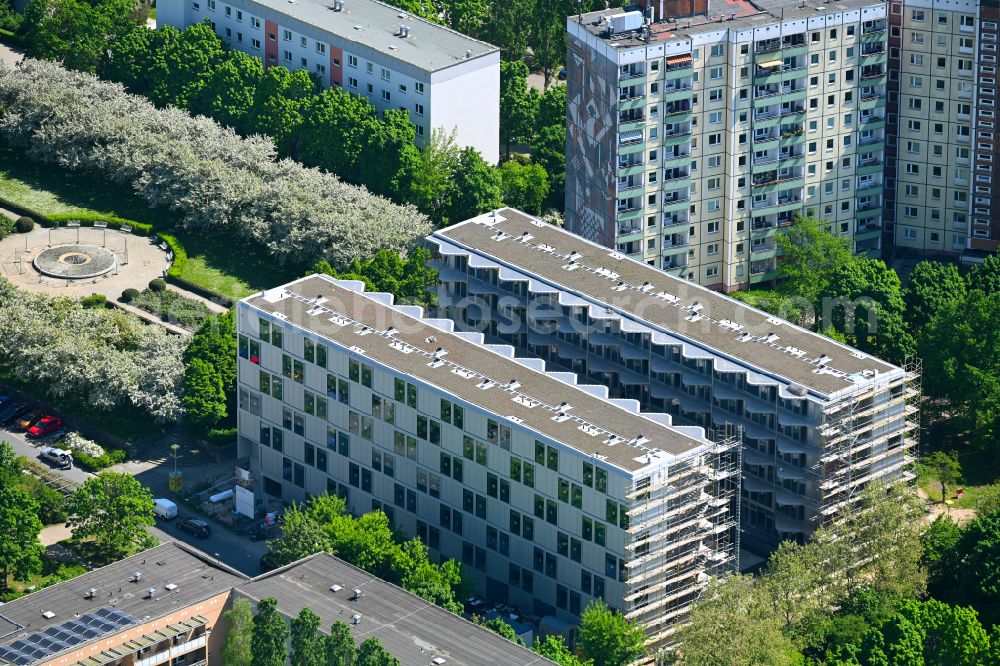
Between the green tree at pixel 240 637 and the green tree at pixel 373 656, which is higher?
the green tree at pixel 373 656

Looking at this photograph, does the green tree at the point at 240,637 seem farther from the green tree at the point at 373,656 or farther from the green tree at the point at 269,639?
the green tree at the point at 373,656

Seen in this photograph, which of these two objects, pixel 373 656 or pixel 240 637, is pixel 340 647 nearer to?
pixel 373 656

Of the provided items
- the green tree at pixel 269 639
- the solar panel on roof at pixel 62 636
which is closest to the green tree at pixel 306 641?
the green tree at pixel 269 639

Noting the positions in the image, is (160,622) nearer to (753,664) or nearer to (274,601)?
(274,601)

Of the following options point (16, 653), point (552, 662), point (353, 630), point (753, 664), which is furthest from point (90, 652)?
point (753, 664)

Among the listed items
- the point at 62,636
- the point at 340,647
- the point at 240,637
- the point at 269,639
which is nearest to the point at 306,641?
the point at 340,647
